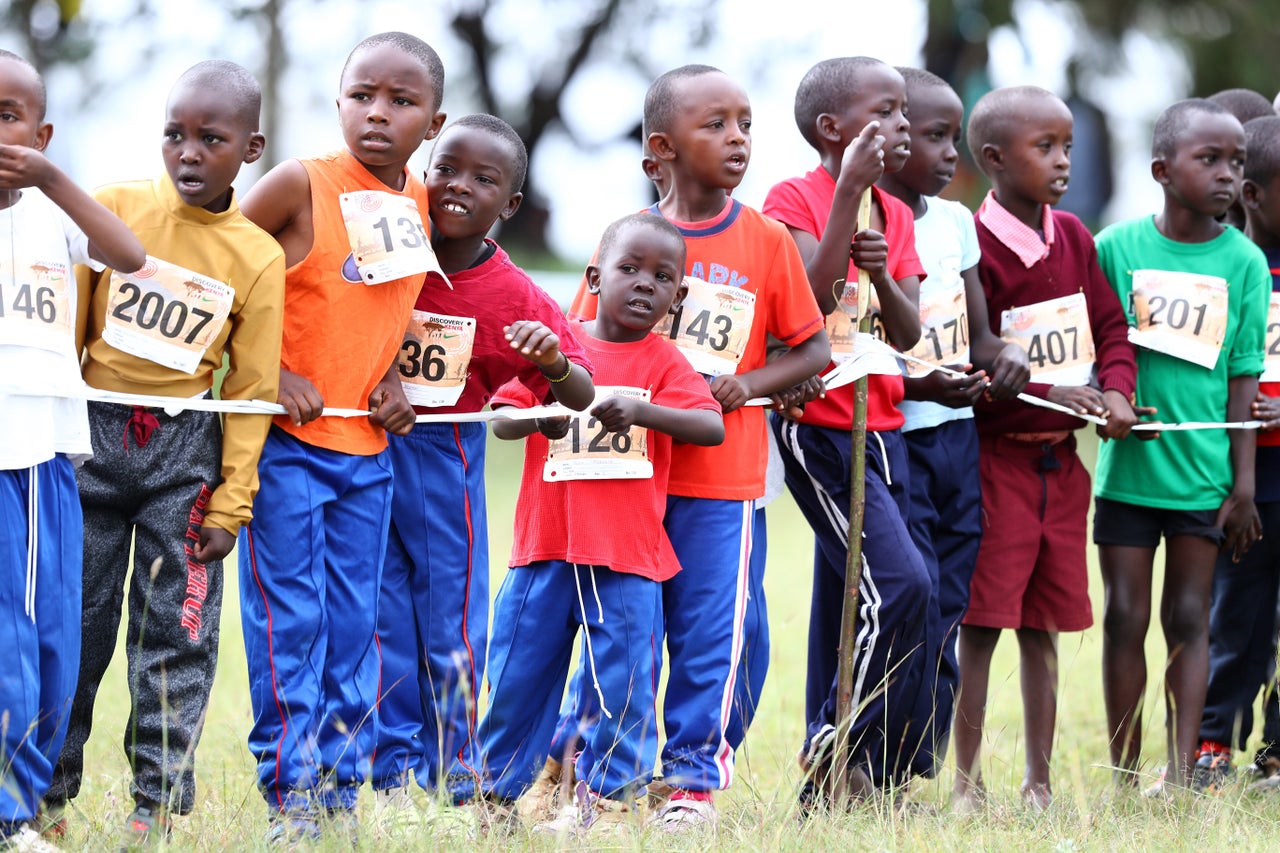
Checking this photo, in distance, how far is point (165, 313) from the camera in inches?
148

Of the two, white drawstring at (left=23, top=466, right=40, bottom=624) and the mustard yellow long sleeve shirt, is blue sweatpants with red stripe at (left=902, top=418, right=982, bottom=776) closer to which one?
the mustard yellow long sleeve shirt

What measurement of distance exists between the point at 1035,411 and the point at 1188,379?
1.90ft

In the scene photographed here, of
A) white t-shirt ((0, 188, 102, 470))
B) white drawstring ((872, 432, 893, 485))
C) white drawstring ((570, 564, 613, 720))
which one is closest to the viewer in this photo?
white t-shirt ((0, 188, 102, 470))

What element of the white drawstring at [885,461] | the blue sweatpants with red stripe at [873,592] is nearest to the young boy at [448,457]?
the blue sweatpants with red stripe at [873,592]

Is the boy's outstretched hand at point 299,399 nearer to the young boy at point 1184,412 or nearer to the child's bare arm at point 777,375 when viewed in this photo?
the child's bare arm at point 777,375

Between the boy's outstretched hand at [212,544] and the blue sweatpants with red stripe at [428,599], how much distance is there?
0.66 m

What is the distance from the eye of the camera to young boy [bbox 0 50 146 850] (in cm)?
342

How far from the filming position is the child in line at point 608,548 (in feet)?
13.7

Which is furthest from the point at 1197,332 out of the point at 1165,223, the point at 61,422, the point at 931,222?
the point at 61,422

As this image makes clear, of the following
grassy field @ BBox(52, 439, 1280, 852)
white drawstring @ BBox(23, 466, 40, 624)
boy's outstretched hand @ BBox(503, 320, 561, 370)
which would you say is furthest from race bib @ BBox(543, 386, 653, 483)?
white drawstring @ BBox(23, 466, 40, 624)

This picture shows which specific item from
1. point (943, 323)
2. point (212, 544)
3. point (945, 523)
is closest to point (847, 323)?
point (943, 323)

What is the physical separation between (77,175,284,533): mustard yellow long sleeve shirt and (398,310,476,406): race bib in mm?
483

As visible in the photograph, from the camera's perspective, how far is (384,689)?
4.38 meters

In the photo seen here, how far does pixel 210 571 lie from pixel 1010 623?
254 cm
